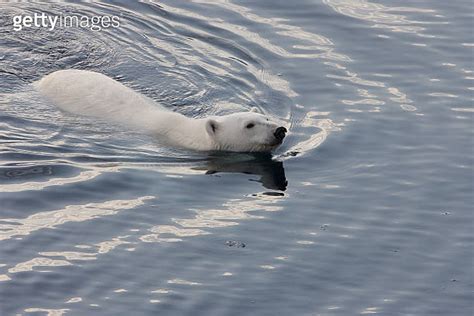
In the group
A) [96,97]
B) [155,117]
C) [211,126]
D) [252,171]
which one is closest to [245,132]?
[211,126]

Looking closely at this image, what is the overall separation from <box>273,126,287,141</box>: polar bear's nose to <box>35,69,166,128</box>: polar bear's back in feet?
5.29

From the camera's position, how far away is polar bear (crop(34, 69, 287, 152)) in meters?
12.9

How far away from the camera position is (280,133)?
41.6 ft

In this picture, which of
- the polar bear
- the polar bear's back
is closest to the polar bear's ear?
the polar bear

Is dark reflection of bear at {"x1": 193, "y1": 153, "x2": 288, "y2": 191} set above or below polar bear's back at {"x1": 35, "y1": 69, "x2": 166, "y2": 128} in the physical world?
below

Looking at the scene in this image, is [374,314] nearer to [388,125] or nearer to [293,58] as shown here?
[388,125]

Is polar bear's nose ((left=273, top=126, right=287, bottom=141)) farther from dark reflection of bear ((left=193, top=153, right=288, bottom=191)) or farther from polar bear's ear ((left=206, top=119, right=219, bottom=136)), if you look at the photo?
polar bear's ear ((left=206, top=119, right=219, bottom=136))

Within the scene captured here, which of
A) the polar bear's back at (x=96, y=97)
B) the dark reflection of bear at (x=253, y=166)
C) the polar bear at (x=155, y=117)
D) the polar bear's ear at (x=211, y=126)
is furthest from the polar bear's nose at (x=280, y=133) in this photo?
the polar bear's back at (x=96, y=97)

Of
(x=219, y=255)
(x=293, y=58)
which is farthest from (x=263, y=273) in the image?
(x=293, y=58)

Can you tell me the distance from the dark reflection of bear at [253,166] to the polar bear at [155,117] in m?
0.14

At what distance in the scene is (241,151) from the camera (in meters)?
13.1

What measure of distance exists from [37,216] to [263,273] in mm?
2318

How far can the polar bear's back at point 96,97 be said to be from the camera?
44.0 feet

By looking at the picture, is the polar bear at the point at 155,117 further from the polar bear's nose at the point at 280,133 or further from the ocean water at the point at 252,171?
the ocean water at the point at 252,171
